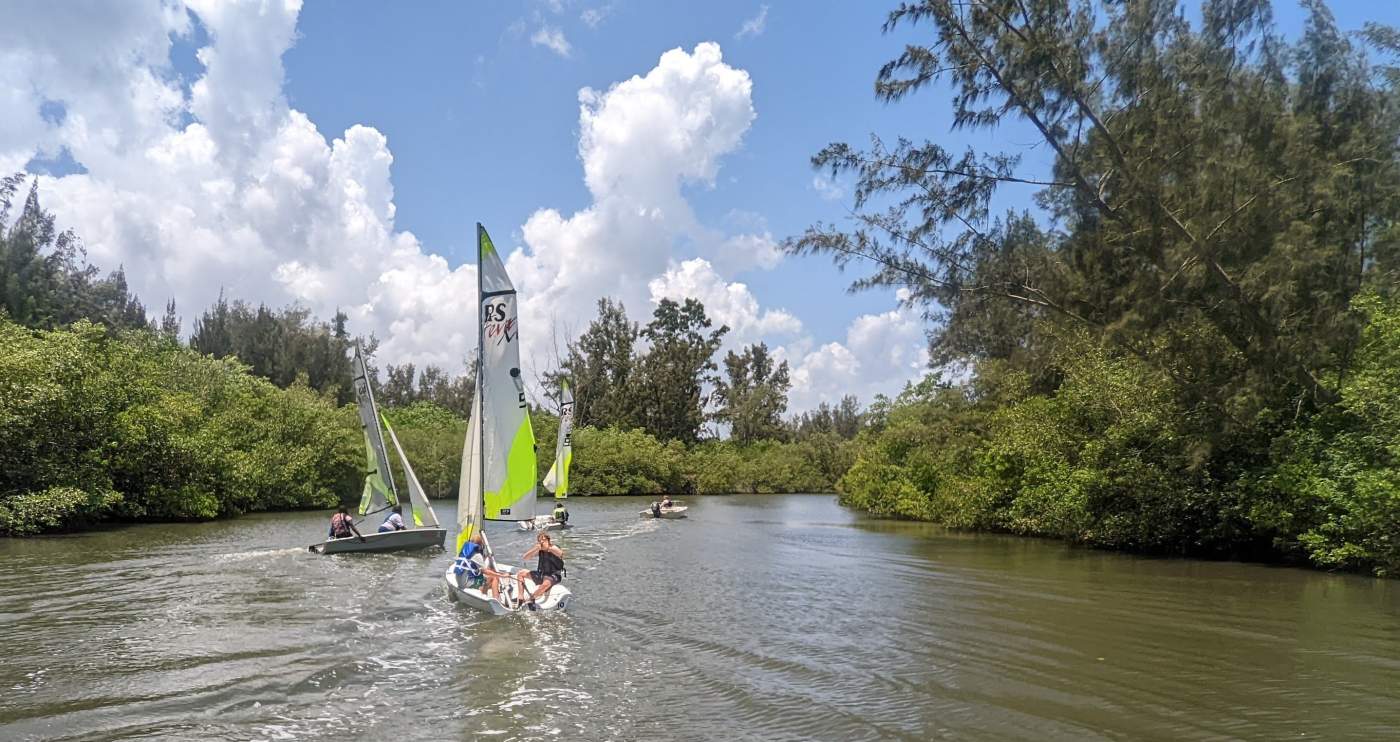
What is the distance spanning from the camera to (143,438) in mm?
32000

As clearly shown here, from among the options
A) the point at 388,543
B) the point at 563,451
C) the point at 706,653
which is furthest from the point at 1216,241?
the point at 563,451

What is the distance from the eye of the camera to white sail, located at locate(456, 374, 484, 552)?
15584 millimetres

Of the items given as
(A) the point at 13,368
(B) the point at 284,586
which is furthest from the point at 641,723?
(A) the point at 13,368

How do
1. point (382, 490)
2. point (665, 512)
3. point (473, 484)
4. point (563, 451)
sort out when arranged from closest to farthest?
1. point (473, 484)
2. point (382, 490)
3. point (665, 512)
4. point (563, 451)

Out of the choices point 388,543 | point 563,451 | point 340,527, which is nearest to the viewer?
point 340,527

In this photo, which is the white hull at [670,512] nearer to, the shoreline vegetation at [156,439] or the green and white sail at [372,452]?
the green and white sail at [372,452]

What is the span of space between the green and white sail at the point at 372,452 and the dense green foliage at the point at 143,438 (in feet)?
31.7

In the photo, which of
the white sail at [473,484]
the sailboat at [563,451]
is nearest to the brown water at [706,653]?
the white sail at [473,484]

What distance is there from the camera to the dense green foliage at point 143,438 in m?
27.1

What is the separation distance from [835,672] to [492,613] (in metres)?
6.35

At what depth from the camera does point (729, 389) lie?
10156 centimetres

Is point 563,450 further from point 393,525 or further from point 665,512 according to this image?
point 393,525

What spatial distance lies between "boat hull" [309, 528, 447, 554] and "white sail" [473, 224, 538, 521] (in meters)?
9.45

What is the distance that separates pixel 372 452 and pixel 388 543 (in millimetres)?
3054
